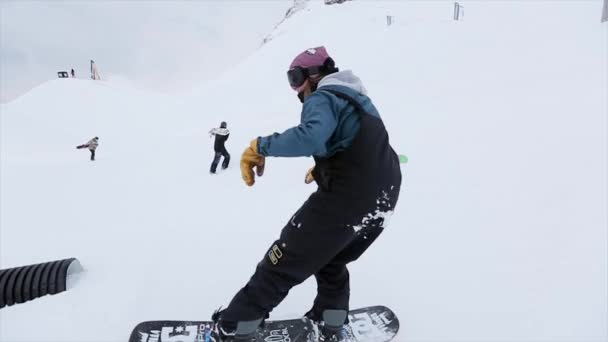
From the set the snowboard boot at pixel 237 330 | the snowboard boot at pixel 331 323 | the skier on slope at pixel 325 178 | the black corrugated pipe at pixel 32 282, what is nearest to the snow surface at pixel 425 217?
the black corrugated pipe at pixel 32 282

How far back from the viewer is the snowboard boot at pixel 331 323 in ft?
6.66

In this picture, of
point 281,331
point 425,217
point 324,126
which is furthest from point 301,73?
point 425,217

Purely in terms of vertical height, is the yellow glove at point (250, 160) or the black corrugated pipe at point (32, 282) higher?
the yellow glove at point (250, 160)

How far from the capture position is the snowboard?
81.1 inches

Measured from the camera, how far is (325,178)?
1.67 m

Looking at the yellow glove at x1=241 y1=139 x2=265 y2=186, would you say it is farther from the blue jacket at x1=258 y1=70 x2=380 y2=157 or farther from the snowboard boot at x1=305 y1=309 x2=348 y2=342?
the snowboard boot at x1=305 y1=309 x2=348 y2=342

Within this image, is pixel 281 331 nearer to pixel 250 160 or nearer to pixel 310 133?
pixel 250 160

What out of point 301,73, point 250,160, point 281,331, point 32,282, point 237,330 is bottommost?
point 281,331

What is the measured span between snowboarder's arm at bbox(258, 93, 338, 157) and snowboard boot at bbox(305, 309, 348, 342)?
3.54 ft

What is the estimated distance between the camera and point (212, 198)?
205 inches

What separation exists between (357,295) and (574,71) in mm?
Result: 6781

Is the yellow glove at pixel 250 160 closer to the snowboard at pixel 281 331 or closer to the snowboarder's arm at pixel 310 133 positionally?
the snowboarder's arm at pixel 310 133

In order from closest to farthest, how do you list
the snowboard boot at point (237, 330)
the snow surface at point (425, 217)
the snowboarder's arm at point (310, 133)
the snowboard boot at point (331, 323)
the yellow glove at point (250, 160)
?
the snowboarder's arm at point (310, 133) < the yellow glove at point (250, 160) < the snowboard boot at point (237, 330) < the snowboard boot at point (331, 323) < the snow surface at point (425, 217)

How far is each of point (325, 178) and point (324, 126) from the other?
1.09 feet
